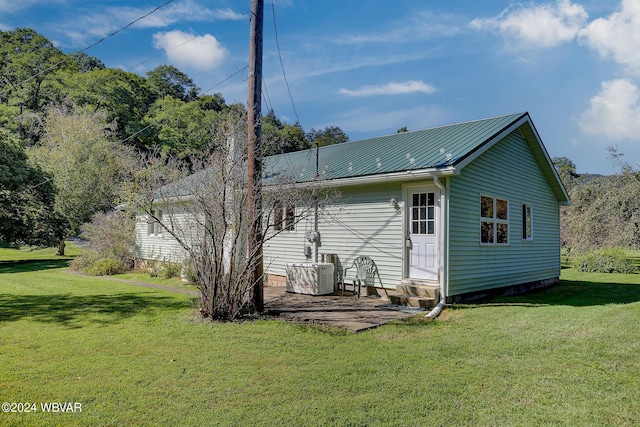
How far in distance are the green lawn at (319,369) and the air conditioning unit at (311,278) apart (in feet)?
9.97

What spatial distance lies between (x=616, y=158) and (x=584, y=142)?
11269 millimetres

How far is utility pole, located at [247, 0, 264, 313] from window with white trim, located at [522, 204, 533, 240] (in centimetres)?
829

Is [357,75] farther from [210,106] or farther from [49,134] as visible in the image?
[210,106]

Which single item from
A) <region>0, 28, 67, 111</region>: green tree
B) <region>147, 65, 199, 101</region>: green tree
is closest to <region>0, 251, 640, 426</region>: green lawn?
<region>0, 28, 67, 111</region>: green tree

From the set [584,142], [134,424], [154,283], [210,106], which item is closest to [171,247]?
[154,283]

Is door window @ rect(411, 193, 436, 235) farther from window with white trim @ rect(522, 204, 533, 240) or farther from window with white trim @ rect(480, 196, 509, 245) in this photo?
window with white trim @ rect(522, 204, 533, 240)

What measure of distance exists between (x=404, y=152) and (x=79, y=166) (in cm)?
2116

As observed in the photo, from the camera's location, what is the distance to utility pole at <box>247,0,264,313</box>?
279 inches

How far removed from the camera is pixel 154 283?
12.3 metres

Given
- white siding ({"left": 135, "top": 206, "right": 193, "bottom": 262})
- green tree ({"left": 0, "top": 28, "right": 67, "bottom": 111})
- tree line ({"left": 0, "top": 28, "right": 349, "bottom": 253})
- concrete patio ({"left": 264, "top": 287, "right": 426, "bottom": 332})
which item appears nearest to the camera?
concrete patio ({"left": 264, "top": 287, "right": 426, "bottom": 332})

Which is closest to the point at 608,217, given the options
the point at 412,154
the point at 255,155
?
the point at 412,154

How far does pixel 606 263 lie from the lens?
17.5m

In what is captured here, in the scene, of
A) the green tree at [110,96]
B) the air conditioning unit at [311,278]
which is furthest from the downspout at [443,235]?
the green tree at [110,96]

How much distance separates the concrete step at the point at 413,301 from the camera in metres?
8.29
